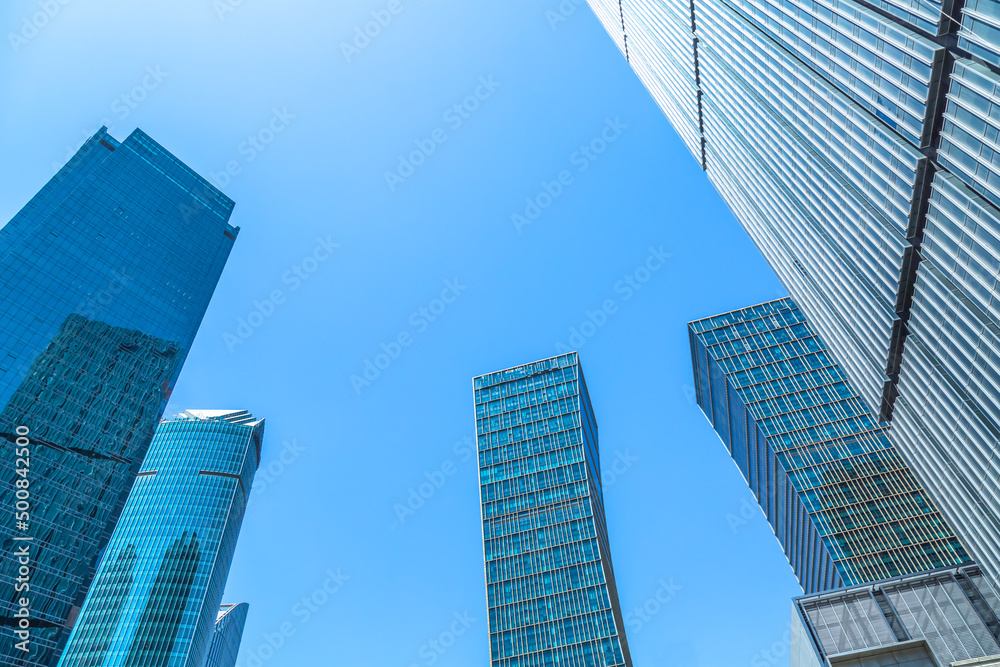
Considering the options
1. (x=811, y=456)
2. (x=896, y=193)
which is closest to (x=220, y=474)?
(x=811, y=456)

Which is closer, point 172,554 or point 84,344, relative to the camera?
point 84,344

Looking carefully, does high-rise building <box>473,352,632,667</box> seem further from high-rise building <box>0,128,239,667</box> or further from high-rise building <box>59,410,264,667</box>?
high-rise building <box>0,128,239,667</box>

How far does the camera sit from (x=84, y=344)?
93.7 metres

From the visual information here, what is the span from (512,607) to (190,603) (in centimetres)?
6568

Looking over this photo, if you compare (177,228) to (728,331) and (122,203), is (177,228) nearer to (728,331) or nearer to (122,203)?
(122,203)

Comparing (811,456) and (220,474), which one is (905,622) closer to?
(811,456)

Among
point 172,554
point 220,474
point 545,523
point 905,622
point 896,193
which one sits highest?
point 220,474

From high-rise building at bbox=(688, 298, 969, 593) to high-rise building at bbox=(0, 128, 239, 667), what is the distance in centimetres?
11574

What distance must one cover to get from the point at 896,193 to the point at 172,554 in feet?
489

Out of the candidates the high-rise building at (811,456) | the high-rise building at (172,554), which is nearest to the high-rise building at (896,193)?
the high-rise building at (811,456)

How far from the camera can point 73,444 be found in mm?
86188

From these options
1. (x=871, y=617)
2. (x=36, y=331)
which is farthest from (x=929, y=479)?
(x=36, y=331)

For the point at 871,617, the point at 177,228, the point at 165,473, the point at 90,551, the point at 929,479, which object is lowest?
the point at 871,617

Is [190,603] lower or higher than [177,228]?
lower
